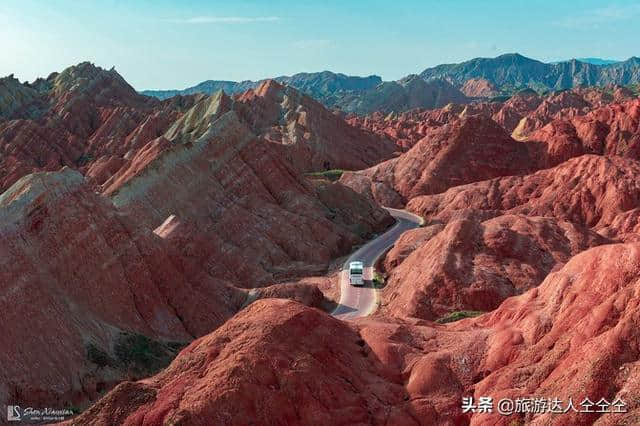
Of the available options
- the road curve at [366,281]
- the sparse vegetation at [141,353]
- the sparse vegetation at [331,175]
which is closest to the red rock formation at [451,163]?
the sparse vegetation at [331,175]

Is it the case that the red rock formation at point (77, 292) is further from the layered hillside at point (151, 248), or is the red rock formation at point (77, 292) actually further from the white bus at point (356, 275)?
the white bus at point (356, 275)

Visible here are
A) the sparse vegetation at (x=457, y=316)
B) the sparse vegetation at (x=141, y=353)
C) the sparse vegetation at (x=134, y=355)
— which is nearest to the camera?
the sparse vegetation at (x=134, y=355)

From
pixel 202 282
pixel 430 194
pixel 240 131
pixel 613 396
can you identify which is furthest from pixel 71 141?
pixel 613 396

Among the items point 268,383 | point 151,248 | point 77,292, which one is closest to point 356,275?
point 151,248

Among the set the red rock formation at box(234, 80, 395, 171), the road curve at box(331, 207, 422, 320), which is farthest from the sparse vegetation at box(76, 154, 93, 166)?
the road curve at box(331, 207, 422, 320)

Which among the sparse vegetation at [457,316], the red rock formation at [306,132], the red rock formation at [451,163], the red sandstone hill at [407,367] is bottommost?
the sparse vegetation at [457,316]
